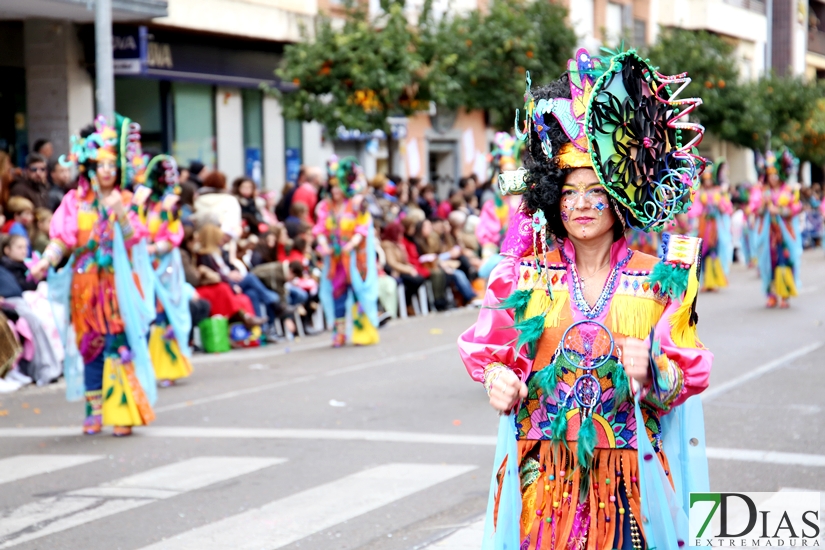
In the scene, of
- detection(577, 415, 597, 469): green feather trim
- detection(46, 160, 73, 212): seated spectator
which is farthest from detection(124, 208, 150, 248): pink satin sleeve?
detection(577, 415, 597, 469): green feather trim

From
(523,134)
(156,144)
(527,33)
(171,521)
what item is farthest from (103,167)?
(527,33)

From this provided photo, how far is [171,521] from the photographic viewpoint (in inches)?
249

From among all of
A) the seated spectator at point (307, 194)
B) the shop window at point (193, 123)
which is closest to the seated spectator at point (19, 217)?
the seated spectator at point (307, 194)

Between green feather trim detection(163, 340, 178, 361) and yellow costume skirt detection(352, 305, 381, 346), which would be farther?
yellow costume skirt detection(352, 305, 381, 346)

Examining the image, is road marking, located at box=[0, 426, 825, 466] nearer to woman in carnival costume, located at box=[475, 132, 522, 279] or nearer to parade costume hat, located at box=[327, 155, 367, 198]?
woman in carnival costume, located at box=[475, 132, 522, 279]

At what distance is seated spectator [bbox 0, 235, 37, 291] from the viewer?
38.2 ft

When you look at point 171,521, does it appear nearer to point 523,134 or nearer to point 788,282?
point 523,134

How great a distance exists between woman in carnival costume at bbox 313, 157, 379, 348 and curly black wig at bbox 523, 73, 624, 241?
32.2ft

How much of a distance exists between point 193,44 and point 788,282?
36.3 ft

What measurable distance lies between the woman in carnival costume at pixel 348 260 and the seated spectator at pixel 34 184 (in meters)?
3.11

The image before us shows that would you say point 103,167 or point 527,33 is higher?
point 527,33

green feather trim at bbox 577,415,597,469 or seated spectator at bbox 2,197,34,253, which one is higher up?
seated spectator at bbox 2,197,34,253
